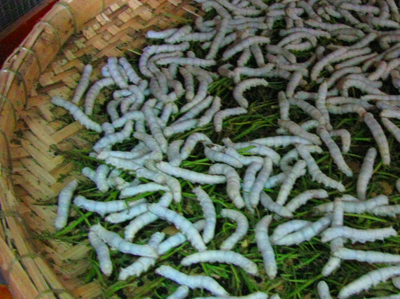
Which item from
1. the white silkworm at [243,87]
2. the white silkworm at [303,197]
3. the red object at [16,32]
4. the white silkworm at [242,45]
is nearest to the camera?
the white silkworm at [303,197]

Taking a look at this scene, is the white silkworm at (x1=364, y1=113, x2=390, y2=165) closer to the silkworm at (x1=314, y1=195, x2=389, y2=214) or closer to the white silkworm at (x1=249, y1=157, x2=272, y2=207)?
the silkworm at (x1=314, y1=195, x2=389, y2=214)

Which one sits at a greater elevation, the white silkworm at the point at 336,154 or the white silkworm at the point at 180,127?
the white silkworm at the point at 180,127

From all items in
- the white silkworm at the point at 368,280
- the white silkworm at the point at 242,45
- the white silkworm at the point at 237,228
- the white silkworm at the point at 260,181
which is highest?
the white silkworm at the point at 242,45

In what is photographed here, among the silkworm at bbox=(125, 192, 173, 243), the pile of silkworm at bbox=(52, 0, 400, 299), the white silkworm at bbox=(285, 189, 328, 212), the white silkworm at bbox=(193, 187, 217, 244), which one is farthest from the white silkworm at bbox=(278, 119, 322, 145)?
the silkworm at bbox=(125, 192, 173, 243)

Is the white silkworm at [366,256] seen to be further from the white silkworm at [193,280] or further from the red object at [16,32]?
the red object at [16,32]

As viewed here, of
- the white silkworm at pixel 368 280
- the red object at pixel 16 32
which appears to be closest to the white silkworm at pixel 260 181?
the white silkworm at pixel 368 280

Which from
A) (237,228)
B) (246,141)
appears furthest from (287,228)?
(246,141)
